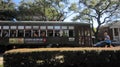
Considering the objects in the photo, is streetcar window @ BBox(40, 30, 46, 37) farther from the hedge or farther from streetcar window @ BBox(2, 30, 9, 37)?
the hedge

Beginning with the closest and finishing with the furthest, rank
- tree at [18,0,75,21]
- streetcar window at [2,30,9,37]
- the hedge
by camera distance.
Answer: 1. the hedge
2. streetcar window at [2,30,9,37]
3. tree at [18,0,75,21]

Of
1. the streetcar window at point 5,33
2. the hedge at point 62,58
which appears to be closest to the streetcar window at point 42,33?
the streetcar window at point 5,33

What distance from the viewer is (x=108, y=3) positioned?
1804 inches

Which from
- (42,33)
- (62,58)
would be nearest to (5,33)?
(42,33)

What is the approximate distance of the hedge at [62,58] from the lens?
978cm

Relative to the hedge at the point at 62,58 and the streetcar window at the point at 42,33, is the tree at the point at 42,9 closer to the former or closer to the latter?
the streetcar window at the point at 42,33

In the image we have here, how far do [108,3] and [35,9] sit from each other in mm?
13693

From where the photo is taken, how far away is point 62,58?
1004cm

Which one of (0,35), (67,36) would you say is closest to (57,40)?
(67,36)

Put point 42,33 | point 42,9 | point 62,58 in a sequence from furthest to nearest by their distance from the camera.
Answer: point 42,9
point 42,33
point 62,58

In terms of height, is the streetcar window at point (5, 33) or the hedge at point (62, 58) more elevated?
the streetcar window at point (5, 33)

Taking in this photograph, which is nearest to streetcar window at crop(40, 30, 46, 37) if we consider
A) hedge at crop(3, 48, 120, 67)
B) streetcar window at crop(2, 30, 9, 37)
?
streetcar window at crop(2, 30, 9, 37)

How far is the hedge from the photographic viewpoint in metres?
9.78

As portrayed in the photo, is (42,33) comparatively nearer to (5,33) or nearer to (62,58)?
(5,33)
